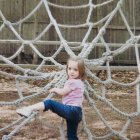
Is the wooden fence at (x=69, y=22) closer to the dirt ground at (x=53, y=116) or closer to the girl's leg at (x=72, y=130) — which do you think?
the dirt ground at (x=53, y=116)

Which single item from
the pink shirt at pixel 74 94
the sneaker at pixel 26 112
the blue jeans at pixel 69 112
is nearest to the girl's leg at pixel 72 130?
the blue jeans at pixel 69 112

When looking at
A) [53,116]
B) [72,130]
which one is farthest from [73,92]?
[53,116]

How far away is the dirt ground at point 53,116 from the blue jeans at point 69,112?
0.52 feet

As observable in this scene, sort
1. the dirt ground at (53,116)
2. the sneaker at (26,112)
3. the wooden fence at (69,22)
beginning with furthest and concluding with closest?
1. the wooden fence at (69,22)
2. the dirt ground at (53,116)
3. the sneaker at (26,112)

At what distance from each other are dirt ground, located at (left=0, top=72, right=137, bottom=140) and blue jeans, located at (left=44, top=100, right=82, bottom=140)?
0.16 meters

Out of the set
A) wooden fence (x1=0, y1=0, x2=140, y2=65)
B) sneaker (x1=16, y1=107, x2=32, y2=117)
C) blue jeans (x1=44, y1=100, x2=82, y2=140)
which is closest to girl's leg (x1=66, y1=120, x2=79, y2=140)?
blue jeans (x1=44, y1=100, x2=82, y2=140)

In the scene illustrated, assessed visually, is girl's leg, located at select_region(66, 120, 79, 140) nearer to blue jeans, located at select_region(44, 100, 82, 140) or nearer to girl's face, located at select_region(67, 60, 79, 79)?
blue jeans, located at select_region(44, 100, 82, 140)

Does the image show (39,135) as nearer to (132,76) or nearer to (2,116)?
(2,116)

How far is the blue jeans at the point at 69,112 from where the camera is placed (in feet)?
10.1

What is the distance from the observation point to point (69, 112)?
10.2 ft

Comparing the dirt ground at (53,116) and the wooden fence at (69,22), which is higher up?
the wooden fence at (69,22)

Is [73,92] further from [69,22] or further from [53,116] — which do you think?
[69,22]

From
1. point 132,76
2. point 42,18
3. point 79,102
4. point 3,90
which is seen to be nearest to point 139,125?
point 79,102

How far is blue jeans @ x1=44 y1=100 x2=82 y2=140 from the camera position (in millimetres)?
3078
